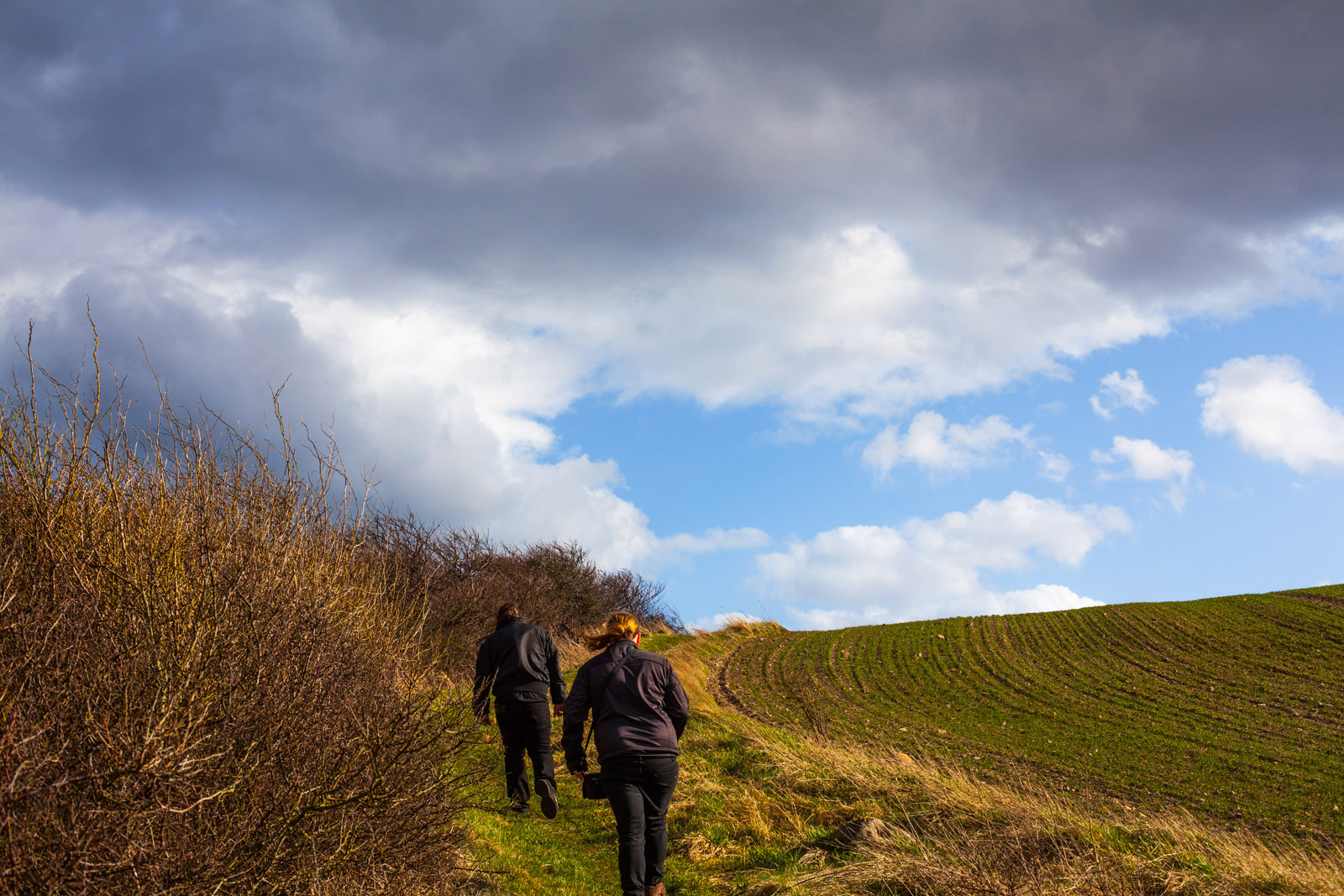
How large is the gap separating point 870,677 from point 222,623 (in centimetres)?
3253

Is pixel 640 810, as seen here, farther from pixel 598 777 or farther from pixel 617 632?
pixel 617 632

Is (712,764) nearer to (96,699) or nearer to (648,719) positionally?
(648,719)

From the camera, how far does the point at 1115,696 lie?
92.4 ft

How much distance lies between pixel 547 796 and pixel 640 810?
2956 millimetres

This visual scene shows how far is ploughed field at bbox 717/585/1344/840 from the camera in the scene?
18578 millimetres

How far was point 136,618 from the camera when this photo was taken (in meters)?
3.70

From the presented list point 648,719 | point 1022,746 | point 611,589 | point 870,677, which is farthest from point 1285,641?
point 648,719

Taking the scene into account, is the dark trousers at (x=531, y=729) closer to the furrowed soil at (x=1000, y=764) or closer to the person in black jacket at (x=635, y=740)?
the furrowed soil at (x=1000, y=764)

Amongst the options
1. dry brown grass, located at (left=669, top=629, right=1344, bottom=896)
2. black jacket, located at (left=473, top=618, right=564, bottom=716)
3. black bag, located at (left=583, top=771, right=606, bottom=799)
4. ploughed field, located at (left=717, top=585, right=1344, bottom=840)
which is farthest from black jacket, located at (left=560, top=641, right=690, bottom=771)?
ploughed field, located at (left=717, top=585, right=1344, bottom=840)

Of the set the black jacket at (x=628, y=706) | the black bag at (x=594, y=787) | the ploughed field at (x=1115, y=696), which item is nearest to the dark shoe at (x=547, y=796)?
the black jacket at (x=628, y=706)

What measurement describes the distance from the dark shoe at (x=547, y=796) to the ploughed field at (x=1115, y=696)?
34.7 feet

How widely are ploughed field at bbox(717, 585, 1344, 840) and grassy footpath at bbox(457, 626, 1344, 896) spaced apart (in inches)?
353

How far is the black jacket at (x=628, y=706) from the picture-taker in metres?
4.98

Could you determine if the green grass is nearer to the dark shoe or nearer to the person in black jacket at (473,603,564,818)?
the dark shoe
